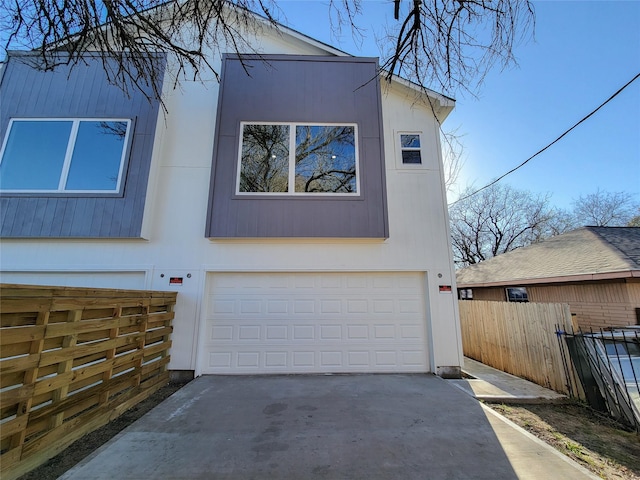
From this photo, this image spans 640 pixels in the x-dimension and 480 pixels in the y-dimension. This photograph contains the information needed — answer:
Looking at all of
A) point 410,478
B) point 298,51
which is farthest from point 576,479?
point 298,51

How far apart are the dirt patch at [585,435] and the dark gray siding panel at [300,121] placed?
11.4 ft

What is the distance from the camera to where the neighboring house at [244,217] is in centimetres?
519

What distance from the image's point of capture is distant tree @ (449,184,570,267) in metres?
20.8

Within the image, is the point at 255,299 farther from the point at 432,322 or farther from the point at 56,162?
the point at 56,162

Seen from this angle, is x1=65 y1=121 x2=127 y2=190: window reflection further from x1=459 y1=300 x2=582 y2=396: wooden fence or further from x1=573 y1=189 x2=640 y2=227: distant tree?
x1=573 y1=189 x2=640 y2=227: distant tree

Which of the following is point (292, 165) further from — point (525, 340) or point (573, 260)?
point (573, 260)

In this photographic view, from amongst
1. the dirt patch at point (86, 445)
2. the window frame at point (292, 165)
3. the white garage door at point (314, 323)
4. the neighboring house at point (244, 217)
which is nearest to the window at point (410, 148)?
the neighboring house at point (244, 217)

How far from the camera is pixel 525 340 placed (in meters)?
5.55

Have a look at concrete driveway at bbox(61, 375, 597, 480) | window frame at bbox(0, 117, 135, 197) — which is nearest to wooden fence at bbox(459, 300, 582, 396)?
concrete driveway at bbox(61, 375, 597, 480)

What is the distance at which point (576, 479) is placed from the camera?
234 cm

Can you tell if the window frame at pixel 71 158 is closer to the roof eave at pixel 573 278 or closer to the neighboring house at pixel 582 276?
the neighboring house at pixel 582 276

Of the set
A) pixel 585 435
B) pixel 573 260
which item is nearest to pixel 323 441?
pixel 585 435

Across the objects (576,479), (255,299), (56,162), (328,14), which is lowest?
(576,479)

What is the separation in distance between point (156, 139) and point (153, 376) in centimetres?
451
